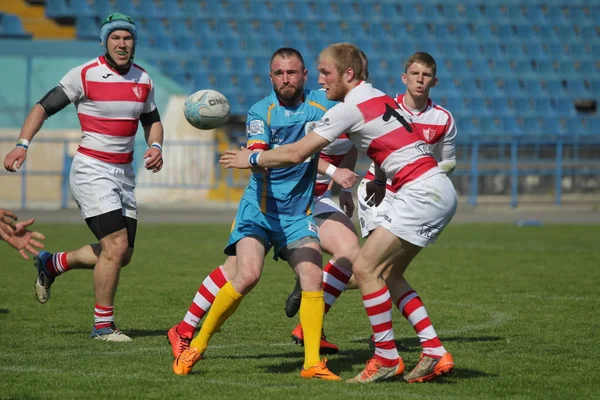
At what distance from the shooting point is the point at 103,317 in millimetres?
6867

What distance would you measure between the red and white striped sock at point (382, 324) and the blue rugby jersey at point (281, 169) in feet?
2.66

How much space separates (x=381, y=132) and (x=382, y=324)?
1067 mm

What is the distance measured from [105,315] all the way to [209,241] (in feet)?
25.8

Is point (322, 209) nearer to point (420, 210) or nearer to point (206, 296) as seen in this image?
point (206, 296)

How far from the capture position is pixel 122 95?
6945mm

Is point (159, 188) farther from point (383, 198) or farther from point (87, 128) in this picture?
point (383, 198)

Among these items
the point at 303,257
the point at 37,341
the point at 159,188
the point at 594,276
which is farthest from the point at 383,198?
the point at 159,188

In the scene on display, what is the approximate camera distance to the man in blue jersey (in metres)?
5.55

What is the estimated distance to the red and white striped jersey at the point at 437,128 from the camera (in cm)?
654

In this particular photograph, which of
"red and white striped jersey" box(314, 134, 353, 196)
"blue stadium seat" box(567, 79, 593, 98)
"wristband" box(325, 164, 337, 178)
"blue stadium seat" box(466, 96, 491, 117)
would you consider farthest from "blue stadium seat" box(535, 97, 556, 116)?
"wristband" box(325, 164, 337, 178)

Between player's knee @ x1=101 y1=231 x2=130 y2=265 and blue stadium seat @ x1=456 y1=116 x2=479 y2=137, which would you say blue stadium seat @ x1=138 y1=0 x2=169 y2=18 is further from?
player's knee @ x1=101 y1=231 x2=130 y2=265

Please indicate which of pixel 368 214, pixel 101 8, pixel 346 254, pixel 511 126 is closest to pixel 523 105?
pixel 511 126

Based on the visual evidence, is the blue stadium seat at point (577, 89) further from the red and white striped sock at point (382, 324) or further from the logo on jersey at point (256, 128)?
the red and white striped sock at point (382, 324)

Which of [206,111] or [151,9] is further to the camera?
[151,9]
